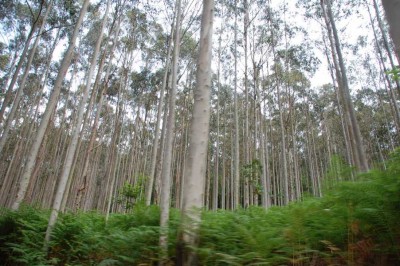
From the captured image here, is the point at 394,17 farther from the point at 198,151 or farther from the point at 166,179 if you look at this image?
the point at 166,179

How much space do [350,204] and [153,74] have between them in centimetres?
1649

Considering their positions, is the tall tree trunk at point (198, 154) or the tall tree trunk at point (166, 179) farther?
the tall tree trunk at point (166, 179)

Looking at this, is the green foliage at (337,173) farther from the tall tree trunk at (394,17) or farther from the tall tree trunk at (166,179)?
the tall tree trunk at (166,179)

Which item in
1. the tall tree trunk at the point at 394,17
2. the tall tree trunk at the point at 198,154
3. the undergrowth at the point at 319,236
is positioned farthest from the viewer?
the tall tree trunk at the point at 198,154

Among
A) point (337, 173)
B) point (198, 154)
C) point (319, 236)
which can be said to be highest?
point (198, 154)

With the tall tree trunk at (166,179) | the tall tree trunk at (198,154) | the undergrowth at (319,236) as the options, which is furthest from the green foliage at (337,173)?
the tall tree trunk at (166,179)

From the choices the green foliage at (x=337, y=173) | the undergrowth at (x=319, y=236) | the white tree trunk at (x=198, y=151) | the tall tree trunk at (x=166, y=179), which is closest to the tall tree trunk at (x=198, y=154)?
the white tree trunk at (x=198, y=151)

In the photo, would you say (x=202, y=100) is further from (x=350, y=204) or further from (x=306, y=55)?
(x=306, y=55)

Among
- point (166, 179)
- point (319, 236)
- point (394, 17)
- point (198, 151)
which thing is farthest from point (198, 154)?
point (166, 179)

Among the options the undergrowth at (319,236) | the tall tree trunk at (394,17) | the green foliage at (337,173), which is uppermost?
the tall tree trunk at (394,17)

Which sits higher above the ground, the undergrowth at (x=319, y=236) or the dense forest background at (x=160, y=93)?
the dense forest background at (x=160, y=93)

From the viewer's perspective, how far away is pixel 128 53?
15.3 meters

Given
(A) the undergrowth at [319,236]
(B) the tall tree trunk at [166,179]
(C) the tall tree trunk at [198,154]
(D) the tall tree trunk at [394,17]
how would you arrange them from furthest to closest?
(B) the tall tree trunk at [166,179] < (C) the tall tree trunk at [198,154] < (A) the undergrowth at [319,236] < (D) the tall tree trunk at [394,17]

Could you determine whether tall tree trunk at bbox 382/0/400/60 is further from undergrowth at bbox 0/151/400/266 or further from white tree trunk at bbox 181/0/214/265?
white tree trunk at bbox 181/0/214/265
